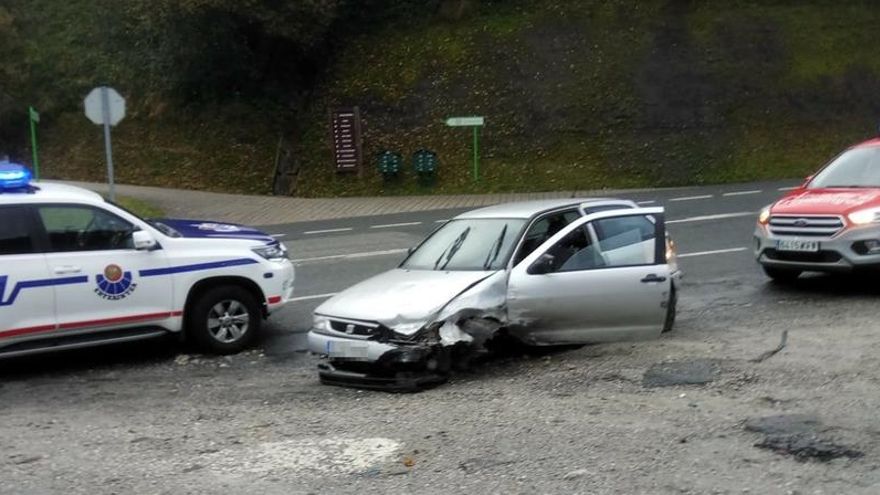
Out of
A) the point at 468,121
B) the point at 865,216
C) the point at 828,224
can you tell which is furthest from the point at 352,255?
the point at 468,121

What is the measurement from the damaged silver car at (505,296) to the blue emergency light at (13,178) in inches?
130

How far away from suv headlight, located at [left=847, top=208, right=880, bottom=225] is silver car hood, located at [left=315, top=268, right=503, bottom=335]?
464 cm

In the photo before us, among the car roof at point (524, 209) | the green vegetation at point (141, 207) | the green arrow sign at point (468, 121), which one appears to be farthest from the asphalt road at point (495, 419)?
the green arrow sign at point (468, 121)

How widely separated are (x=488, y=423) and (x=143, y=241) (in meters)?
4.21

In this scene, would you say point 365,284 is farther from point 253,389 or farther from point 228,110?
point 228,110

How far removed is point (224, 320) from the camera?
9773 millimetres

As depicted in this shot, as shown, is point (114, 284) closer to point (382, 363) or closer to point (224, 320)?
point (224, 320)

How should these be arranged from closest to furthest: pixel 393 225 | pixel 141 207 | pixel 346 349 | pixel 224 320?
pixel 346 349 < pixel 224 320 < pixel 393 225 < pixel 141 207

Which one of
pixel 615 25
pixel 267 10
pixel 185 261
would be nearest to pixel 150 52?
pixel 267 10

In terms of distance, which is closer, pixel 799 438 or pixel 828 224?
pixel 799 438

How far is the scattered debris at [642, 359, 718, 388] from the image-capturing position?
766cm

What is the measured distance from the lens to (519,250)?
8688 millimetres

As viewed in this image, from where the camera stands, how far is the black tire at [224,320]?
9.62 metres

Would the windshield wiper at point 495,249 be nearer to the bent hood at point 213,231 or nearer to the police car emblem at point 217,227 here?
the bent hood at point 213,231
